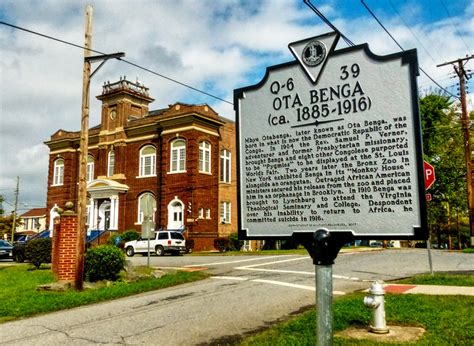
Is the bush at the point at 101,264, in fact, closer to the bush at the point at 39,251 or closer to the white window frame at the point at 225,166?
the bush at the point at 39,251

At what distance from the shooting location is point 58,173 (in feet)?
148

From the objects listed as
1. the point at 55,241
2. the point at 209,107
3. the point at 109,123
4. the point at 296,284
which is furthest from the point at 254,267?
the point at 109,123

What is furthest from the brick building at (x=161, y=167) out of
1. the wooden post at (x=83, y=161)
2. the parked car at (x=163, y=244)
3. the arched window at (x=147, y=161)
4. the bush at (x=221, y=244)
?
the wooden post at (x=83, y=161)

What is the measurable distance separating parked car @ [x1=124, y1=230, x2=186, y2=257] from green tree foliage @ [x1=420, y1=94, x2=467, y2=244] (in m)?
24.6

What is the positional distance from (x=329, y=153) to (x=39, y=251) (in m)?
17.3

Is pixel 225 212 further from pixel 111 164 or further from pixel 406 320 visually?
pixel 406 320

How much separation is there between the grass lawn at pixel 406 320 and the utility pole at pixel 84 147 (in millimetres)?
7081

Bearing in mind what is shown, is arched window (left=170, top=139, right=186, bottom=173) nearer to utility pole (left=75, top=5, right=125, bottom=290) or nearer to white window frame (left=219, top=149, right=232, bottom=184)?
white window frame (left=219, top=149, right=232, bottom=184)

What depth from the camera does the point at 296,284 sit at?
12477 millimetres

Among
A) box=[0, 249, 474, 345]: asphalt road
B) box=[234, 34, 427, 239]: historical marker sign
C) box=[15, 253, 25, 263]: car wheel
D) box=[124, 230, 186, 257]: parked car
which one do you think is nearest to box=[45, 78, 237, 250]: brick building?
box=[124, 230, 186, 257]: parked car

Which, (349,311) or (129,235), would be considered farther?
(129,235)

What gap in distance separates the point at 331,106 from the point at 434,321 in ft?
14.9

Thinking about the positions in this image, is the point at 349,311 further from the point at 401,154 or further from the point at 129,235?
the point at 129,235

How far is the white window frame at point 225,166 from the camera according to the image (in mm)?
37562
